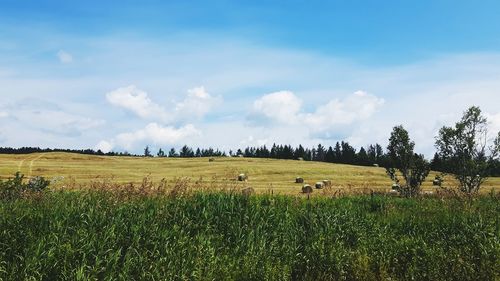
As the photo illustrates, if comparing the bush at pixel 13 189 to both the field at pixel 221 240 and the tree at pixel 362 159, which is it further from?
the tree at pixel 362 159

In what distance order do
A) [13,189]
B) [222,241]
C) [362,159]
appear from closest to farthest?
[222,241] → [13,189] → [362,159]

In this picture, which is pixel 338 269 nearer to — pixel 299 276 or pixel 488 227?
pixel 299 276

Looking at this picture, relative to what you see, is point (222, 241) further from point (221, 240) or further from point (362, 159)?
point (362, 159)

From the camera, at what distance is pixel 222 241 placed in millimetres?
10172

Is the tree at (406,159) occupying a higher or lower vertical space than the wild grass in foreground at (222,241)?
higher

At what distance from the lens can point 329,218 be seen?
1213 centimetres

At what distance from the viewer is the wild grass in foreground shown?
7.87 metres

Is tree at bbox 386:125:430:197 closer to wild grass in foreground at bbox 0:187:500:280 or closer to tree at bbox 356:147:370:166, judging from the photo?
wild grass in foreground at bbox 0:187:500:280

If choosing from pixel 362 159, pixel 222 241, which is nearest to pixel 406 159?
pixel 222 241

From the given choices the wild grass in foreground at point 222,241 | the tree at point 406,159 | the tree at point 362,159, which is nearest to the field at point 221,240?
the wild grass in foreground at point 222,241

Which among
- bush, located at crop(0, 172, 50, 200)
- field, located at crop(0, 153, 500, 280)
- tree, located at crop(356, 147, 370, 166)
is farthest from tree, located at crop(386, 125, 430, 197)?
tree, located at crop(356, 147, 370, 166)

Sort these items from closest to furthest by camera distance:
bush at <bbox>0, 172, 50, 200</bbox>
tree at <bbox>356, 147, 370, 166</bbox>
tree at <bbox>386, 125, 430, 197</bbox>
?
bush at <bbox>0, 172, 50, 200</bbox>, tree at <bbox>386, 125, 430, 197</bbox>, tree at <bbox>356, 147, 370, 166</bbox>

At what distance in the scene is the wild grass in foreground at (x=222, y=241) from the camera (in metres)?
7.87

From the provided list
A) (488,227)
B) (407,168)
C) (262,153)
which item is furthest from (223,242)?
(262,153)
